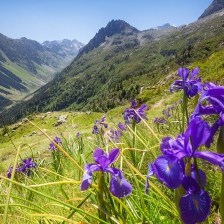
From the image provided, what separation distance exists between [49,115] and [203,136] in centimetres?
4488

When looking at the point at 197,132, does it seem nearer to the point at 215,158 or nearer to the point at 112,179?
the point at 215,158

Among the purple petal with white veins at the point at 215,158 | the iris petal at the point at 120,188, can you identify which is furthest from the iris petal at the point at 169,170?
the iris petal at the point at 120,188

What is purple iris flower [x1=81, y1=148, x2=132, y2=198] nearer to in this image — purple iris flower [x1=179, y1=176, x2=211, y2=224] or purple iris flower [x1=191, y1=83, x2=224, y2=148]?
purple iris flower [x1=179, y1=176, x2=211, y2=224]

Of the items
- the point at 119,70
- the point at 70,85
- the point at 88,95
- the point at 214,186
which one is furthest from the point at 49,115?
the point at 70,85

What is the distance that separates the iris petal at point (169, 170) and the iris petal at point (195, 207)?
0.23 feet

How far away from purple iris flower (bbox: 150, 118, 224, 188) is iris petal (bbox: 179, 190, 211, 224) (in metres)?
0.07

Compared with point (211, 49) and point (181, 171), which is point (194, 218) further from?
point (211, 49)

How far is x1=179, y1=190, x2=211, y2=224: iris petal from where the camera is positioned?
30.1 inches

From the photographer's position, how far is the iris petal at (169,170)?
2.61ft

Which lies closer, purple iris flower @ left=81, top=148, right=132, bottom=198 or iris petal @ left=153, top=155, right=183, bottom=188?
iris petal @ left=153, top=155, right=183, bottom=188

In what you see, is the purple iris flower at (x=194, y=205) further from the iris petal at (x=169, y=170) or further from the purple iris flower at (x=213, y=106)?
the purple iris flower at (x=213, y=106)

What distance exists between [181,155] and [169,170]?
8cm

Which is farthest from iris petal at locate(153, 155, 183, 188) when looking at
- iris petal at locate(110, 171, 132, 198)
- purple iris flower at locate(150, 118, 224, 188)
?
iris petal at locate(110, 171, 132, 198)

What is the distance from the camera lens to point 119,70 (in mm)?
184000
